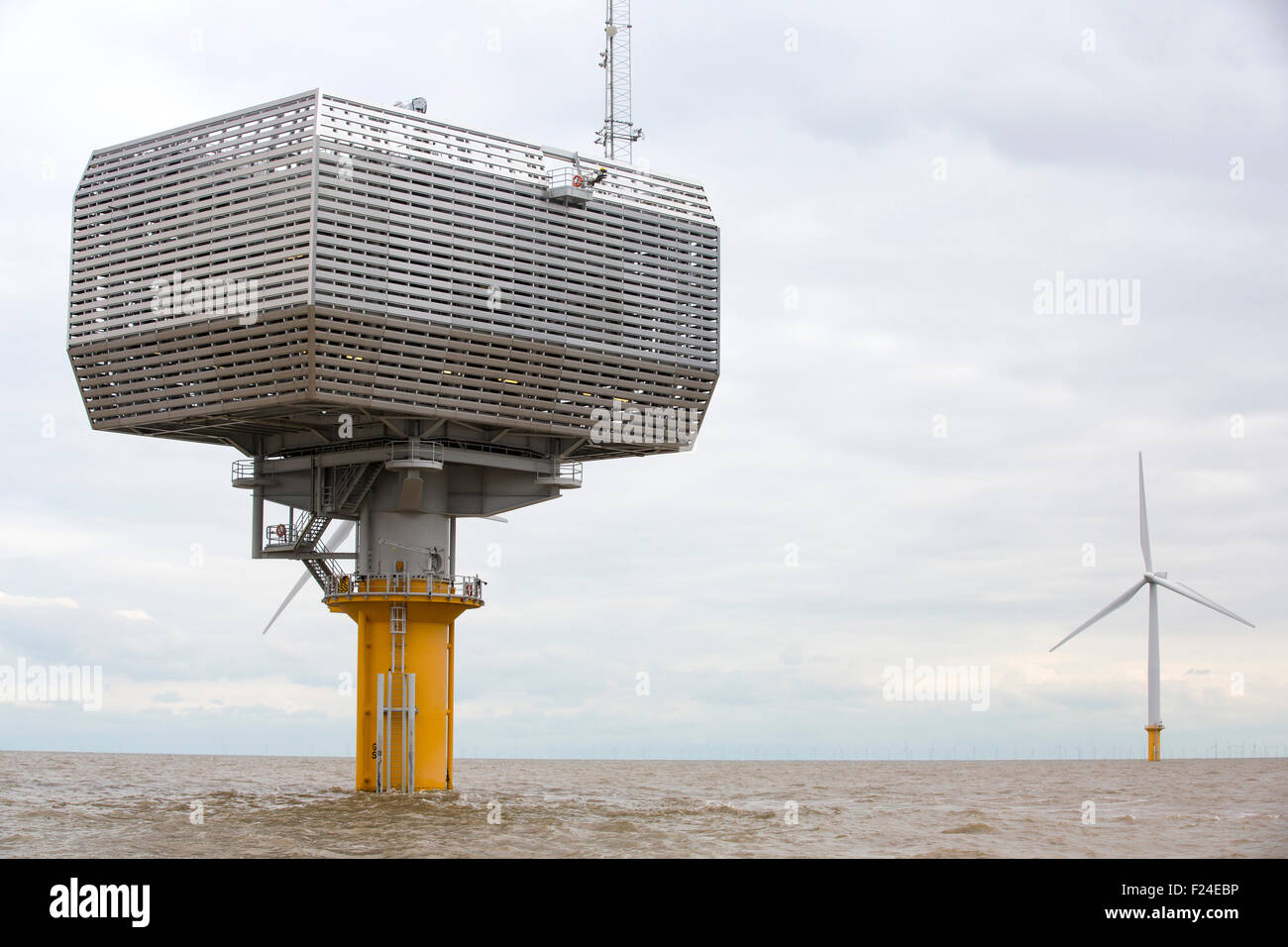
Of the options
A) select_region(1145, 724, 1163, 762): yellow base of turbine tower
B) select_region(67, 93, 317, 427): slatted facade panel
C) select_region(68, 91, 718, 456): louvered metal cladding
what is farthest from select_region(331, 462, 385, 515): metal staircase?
select_region(1145, 724, 1163, 762): yellow base of turbine tower

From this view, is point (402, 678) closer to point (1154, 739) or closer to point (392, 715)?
point (392, 715)

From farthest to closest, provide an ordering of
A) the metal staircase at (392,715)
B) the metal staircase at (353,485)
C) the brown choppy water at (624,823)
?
1. the metal staircase at (353,485)
2. the metal staircase at (392,715)
3. the brown choppy water at (624,823)

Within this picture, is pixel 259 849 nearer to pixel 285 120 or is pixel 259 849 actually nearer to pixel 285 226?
pixel 285 226

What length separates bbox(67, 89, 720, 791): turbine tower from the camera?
6191 centimetres

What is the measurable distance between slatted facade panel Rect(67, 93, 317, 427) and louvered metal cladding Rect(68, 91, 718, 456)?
0.30 feet

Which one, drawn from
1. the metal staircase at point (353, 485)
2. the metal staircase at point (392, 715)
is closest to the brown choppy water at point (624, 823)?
the metal staircase at point (392, 715)

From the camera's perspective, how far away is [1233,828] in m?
64.1

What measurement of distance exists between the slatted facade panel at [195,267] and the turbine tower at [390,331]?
0.34 feet

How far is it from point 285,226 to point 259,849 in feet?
83.5

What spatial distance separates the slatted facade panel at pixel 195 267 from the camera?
61.5 m

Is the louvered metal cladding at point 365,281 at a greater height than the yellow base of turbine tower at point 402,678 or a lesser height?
greater

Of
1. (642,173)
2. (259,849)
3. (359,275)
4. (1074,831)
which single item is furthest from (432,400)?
(1074,831)

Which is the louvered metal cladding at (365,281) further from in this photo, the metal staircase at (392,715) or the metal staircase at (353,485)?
the metal staircase at (392,715)

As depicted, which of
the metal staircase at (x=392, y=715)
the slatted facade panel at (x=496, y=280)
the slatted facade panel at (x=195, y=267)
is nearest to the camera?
the slatted facade panel at (x=195, y=267)
